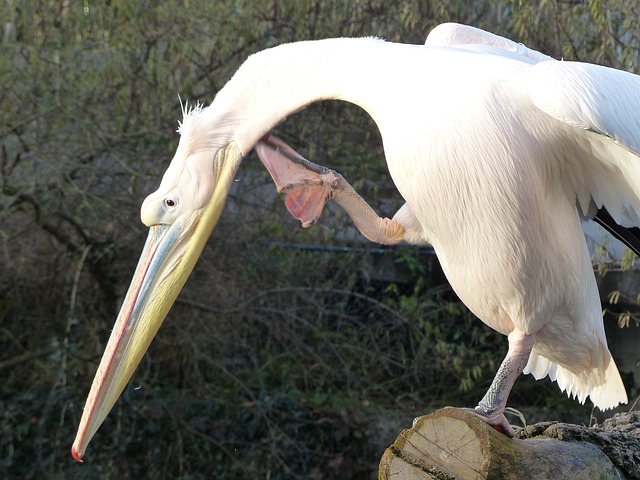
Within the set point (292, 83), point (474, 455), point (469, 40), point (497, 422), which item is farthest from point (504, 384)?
point (469, 40)

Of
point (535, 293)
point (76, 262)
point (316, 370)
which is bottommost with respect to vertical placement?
point (316, 370)

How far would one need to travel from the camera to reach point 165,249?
2.24 meters

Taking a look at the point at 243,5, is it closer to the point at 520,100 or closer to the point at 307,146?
the point at 307,146

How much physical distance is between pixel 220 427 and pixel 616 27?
2673 millimetres

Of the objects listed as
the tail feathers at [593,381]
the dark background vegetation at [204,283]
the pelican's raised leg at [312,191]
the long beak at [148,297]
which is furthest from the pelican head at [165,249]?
the dark background vegetation at [204,283]

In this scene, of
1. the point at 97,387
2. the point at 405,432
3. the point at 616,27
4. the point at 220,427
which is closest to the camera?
the point at 405,432

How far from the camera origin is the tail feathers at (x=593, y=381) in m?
2.48

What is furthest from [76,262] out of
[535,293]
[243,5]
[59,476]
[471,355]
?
[535,293]

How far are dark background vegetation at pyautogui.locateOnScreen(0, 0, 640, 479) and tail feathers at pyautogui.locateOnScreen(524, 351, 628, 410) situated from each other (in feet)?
6.67

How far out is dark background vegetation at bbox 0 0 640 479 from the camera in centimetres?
455

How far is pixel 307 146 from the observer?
16.0 ft

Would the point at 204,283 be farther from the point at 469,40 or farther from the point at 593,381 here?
the point at 593,381

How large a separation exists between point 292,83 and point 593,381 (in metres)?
1.10

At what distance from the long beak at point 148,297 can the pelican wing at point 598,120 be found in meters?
0.73
